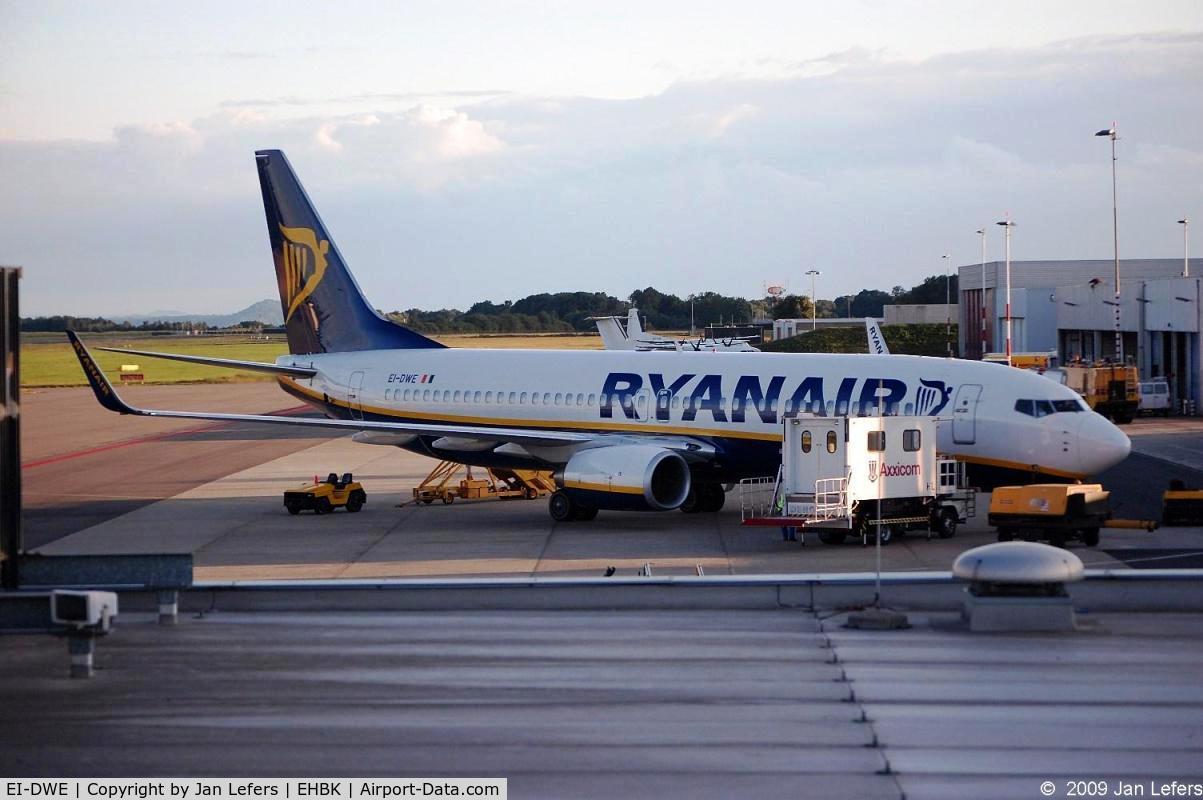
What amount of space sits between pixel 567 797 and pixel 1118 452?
22458 millimetres

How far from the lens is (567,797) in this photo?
746 centimetres

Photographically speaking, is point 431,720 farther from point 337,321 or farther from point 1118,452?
point 337,321

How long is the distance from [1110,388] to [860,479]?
3618 centimetres

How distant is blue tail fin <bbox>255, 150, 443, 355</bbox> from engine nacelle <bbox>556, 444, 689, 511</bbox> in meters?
9.81

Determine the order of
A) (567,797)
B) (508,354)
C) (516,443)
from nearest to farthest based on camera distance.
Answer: (567,797), (516,443), (508,354)

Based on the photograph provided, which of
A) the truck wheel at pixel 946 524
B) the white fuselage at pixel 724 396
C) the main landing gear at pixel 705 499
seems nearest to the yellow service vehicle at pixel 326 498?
the white fuselage at pixel 724 396

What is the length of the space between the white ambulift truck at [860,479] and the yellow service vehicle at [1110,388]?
3358cm

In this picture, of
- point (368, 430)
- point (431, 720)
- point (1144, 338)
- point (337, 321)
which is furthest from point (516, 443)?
point (1144, 338)

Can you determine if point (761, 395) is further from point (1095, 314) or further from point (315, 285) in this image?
point (1095, 314)

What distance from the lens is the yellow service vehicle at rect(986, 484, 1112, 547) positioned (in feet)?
83.7

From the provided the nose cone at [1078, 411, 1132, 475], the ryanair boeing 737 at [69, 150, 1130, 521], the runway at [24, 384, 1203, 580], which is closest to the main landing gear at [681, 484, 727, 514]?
the ryanair boeing 737 at [69, 150, 1130, 521]

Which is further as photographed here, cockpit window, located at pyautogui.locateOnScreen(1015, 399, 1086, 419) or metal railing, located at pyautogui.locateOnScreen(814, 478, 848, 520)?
cockpit window, located at pyautogui.locateOnScreen(1015, 399, 1086, 419)

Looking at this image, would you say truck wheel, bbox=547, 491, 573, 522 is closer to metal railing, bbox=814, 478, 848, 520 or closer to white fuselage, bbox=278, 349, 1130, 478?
white fuselage, bbox=278, 349, 1130, 478

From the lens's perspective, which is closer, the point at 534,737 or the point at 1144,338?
the point at 534,737
